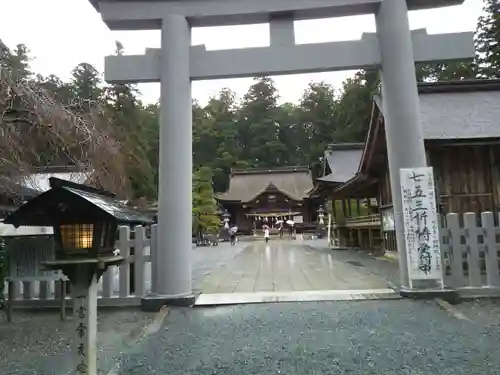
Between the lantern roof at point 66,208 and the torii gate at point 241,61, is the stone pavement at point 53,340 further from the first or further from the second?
the lantern roof at point 66,208

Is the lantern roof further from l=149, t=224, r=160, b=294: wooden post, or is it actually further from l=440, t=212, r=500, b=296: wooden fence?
l=440, t=212, r=500, b=296: wooden fence

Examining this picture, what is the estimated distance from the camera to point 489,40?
29.6 meters

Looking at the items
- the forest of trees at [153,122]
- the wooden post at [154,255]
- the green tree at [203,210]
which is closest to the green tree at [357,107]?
the forest of trees at [153,122]

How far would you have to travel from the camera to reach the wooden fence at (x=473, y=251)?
19.8 feet

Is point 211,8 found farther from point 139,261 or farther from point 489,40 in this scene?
point 489,40

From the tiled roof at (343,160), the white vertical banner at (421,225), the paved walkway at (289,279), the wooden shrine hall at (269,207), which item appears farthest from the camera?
the wooden shrine hall at (269,207)

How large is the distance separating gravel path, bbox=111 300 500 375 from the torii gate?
4.02 ft

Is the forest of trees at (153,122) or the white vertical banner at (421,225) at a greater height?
the forest of trees at (153,122)

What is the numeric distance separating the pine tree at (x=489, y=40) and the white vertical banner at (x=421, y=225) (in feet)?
86.5

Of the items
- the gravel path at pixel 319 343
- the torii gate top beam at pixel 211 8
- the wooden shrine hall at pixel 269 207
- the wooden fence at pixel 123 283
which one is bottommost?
the gravel path at pixel 319 343

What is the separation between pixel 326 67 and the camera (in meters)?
6.47

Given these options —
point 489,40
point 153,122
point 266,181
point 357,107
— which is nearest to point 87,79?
point 153,122

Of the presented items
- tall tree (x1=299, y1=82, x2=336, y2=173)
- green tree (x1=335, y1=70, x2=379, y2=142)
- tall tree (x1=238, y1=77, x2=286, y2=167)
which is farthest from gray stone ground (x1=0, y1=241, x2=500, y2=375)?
tall tree (x1=238, y1=77, x2=286, y2=167)

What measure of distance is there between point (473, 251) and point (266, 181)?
37.0 metres
